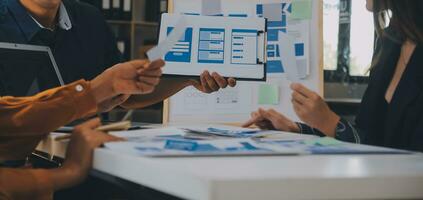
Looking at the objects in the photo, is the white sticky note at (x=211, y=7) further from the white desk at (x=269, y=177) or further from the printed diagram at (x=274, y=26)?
the white desk at (x=269, y=177)

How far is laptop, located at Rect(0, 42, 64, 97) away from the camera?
1.84 metres

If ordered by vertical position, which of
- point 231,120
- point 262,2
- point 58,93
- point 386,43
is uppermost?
point 262,2

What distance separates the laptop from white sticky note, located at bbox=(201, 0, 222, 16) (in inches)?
29.4

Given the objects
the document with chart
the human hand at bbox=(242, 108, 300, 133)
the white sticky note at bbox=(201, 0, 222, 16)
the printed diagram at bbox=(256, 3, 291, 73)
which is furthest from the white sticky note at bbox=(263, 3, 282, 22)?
the human hand at bbox=(242, 108, 300, 133)

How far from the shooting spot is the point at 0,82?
1.96 metres

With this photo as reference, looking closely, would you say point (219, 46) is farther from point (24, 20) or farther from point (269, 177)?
point (269, 177)

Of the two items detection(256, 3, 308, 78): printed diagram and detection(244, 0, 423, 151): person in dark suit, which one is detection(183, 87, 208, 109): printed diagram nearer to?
detection(256, 3, 308, 78): printed diagram

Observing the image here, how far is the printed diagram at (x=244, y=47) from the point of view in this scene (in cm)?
201

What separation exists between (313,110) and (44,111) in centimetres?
64

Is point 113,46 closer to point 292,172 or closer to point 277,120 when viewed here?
point 277,120

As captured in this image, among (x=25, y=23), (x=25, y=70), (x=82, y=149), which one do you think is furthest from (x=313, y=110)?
(x=25, y=23)

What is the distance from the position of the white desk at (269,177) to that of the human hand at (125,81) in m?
0.47

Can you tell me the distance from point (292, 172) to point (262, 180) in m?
0.08

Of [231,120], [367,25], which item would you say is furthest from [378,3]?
[367,25]
